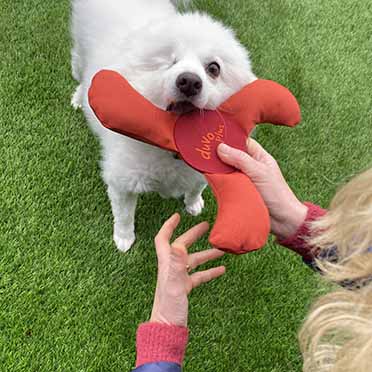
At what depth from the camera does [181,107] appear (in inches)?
43.6

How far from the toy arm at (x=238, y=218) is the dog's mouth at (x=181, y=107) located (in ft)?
0.62

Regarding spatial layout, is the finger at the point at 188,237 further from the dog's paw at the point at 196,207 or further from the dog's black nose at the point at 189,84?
the dog's paw at the point at 196,207

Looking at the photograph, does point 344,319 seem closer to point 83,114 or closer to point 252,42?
point 83,114

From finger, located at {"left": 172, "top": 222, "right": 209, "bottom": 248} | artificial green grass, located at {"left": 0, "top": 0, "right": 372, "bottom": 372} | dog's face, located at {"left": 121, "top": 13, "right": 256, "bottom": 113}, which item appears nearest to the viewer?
finger, located at {"left": 172, "top": 222, "right": 209, "bottom": 248}

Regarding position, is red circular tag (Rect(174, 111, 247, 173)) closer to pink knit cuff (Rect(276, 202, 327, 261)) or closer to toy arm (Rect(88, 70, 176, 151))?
toy arm (Rect(88, 70, 176, 151))

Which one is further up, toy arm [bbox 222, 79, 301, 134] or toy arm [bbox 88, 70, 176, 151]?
toy arm [bbox 222, 79, 301, 134]

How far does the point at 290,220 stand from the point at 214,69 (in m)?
0.39

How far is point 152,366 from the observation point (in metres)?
0.90

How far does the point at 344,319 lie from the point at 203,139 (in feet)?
1.64

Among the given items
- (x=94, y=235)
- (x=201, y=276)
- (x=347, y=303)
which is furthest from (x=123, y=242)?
(x=347, y=303)

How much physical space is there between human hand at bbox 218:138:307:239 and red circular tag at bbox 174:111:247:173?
0.02 m

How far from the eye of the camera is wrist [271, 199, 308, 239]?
1129mm

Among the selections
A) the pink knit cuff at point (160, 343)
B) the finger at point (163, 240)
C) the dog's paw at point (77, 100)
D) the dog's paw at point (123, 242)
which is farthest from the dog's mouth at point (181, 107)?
the dog's paw at point (77, 100)

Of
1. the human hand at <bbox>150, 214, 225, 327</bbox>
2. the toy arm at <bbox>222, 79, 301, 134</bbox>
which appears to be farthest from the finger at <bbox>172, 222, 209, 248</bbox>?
the toy arm at <bbox>222, 79, 301, 134</bbox>
